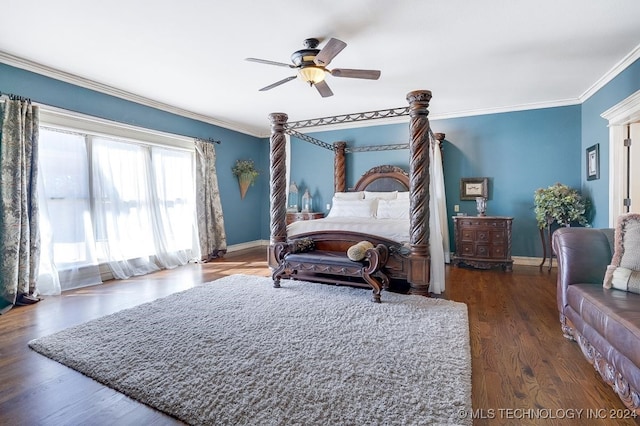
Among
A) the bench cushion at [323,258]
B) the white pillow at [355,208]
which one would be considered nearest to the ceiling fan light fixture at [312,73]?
the bench cushion at [323,258]

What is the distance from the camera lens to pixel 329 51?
267 centimetres

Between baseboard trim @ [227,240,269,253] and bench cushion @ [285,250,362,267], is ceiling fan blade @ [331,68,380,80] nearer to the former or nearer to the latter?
bench cushion @ [285,250,362,267]

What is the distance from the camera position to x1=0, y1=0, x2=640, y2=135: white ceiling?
250cm

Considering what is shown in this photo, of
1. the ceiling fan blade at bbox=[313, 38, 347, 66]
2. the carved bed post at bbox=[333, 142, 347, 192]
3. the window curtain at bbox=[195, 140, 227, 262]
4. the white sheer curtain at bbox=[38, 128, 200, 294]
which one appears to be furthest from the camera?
the carved bed post at bbox=[333, 142, 347, 192]

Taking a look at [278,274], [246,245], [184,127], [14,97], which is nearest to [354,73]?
[278,274]

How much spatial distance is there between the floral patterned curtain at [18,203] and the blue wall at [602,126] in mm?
6508

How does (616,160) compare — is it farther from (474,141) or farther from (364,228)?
(364,228)

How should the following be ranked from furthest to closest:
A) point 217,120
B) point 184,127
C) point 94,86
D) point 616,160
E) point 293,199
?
point 293,199, point 217,120, point 184,127, point 94,86, point 616,160

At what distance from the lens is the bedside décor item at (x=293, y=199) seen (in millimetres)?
6699

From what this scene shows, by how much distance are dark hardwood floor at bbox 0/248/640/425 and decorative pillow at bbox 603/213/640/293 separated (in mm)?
583

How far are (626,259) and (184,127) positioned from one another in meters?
5.93

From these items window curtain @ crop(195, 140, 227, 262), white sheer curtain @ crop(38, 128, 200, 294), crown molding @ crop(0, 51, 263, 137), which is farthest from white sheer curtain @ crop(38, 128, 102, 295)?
window curtain @ crop(195, 140, 227, 262)

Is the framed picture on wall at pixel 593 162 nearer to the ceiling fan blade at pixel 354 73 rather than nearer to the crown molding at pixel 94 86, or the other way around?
the ceiling fan blade at pixel 354 73

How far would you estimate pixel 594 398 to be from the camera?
171 cm
